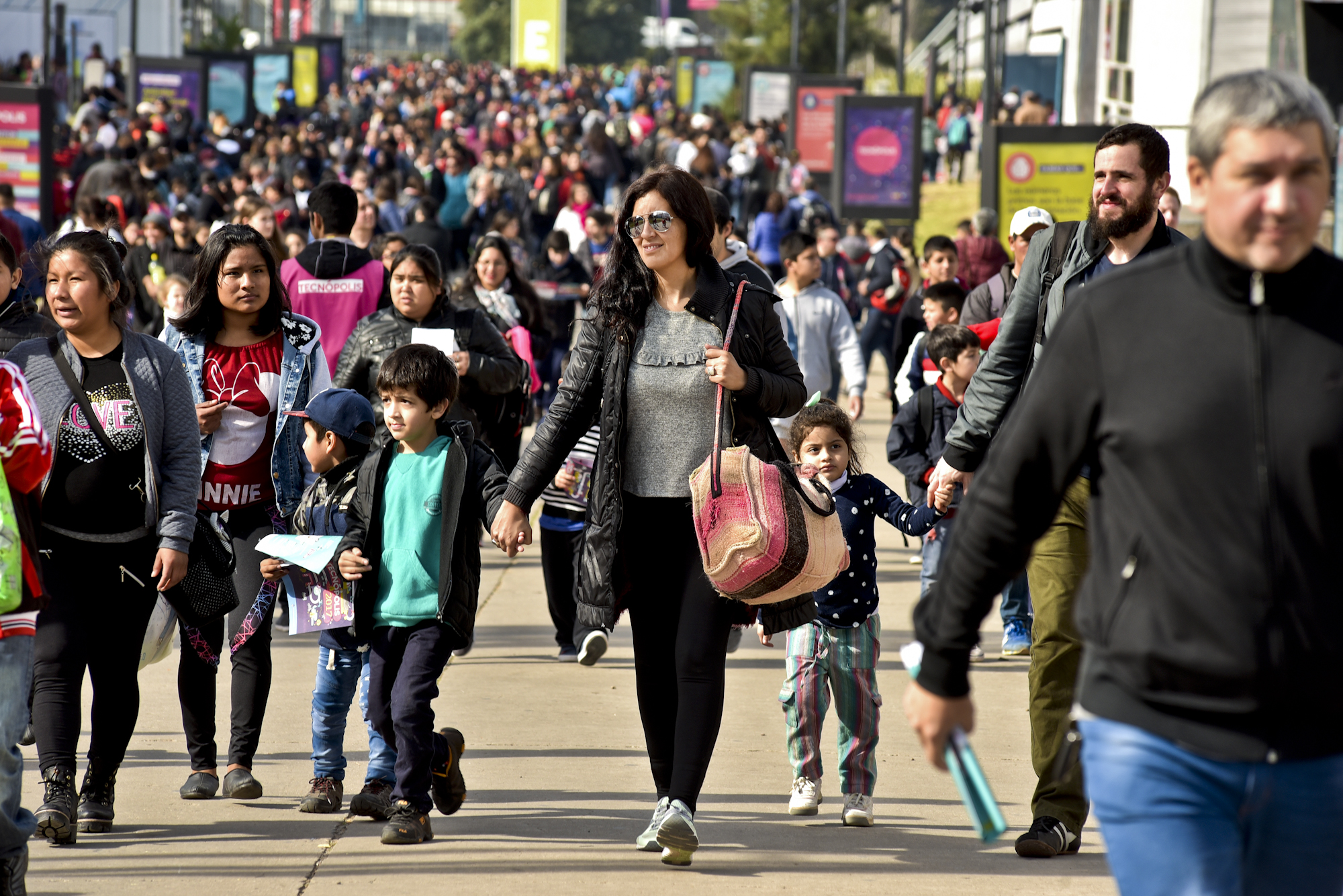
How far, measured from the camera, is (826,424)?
570 centimetres

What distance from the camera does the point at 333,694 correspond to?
212 inches

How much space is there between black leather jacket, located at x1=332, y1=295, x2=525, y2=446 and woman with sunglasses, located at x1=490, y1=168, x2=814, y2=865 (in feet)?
4.57

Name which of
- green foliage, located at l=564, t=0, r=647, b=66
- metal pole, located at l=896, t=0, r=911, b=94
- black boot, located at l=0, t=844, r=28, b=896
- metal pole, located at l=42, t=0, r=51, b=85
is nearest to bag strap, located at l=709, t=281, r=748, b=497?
black boot, located at l=0, t=844, r=28, b=896

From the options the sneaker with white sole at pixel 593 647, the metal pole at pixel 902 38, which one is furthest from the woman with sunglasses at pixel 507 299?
the metal pole at pixel 902 38

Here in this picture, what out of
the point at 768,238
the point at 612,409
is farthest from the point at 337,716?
the point at 768,238

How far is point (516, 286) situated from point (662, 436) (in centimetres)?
457

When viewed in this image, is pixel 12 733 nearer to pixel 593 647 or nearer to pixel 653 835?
pixel 653 835

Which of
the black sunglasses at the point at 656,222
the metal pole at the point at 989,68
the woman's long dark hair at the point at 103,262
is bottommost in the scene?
the woman's long dark hair at the point at 103,262

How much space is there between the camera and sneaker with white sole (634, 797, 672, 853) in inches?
195

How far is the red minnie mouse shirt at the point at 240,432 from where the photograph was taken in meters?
5.77

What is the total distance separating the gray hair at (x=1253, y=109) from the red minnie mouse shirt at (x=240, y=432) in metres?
3.81

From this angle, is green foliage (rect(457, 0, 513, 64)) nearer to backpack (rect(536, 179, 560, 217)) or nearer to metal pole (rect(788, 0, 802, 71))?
metal pole (rect(788, 0, 802, 71))

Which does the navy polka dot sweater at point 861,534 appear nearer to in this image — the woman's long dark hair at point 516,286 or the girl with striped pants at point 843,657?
the girl with striped pants at point 843,657

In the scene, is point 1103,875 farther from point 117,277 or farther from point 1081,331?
point 117,277
